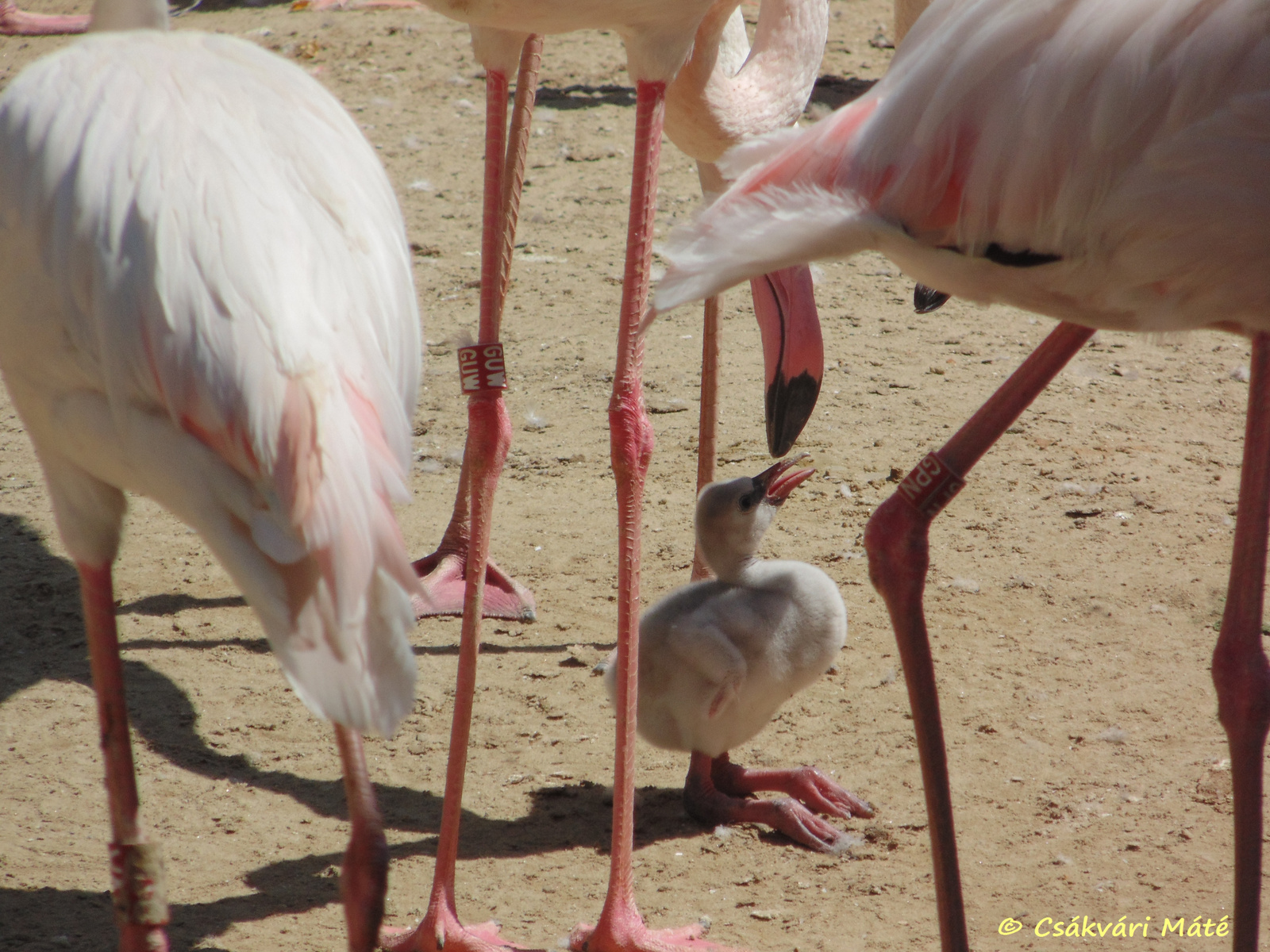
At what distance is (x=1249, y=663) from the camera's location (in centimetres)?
220

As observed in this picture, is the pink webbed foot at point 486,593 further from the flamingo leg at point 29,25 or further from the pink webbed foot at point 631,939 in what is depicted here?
the flamingo leg at point 29,25

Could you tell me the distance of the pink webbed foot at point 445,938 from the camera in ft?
7.93

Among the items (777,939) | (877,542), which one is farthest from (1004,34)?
(777,939)

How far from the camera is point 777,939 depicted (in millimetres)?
2557

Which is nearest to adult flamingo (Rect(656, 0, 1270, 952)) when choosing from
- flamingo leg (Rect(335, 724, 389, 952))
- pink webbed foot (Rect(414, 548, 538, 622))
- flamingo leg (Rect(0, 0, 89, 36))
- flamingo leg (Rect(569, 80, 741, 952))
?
flamingo leg (Rect(569, 80, 741, 952))

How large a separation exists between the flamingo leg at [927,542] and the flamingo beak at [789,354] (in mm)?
954

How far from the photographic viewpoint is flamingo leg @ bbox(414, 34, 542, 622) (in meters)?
2.59

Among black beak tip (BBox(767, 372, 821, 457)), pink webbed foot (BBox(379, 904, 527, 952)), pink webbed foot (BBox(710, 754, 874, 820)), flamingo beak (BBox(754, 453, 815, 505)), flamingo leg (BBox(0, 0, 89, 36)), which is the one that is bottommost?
pink webbed foot (BBox(379, 904, 527, 952))

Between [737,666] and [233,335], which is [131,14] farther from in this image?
[737,666]

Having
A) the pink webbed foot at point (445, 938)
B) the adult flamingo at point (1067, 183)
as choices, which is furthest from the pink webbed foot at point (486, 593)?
the adult flamingo at point (1067, 183)

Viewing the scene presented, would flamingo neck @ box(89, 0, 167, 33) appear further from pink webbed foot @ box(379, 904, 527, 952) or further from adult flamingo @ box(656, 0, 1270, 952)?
pink webbed foot @ box(379, 904, 527, 952)

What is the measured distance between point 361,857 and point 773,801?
50.0 inches

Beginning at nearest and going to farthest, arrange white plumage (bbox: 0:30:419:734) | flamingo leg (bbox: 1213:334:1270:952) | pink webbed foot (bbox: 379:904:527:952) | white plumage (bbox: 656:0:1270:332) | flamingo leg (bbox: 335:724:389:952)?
white plumage (bbox: 0:30:419:734)
white plumage (bbox: 656:0:1270:332)
flamingo leg (bbox: 335:724:389:952)
flamingo leg (bbox: 1213:334:1270:952)
pink webbed foot (bbox: 379:904:527:952)

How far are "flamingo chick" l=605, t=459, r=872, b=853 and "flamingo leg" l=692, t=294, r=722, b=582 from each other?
28 cm
